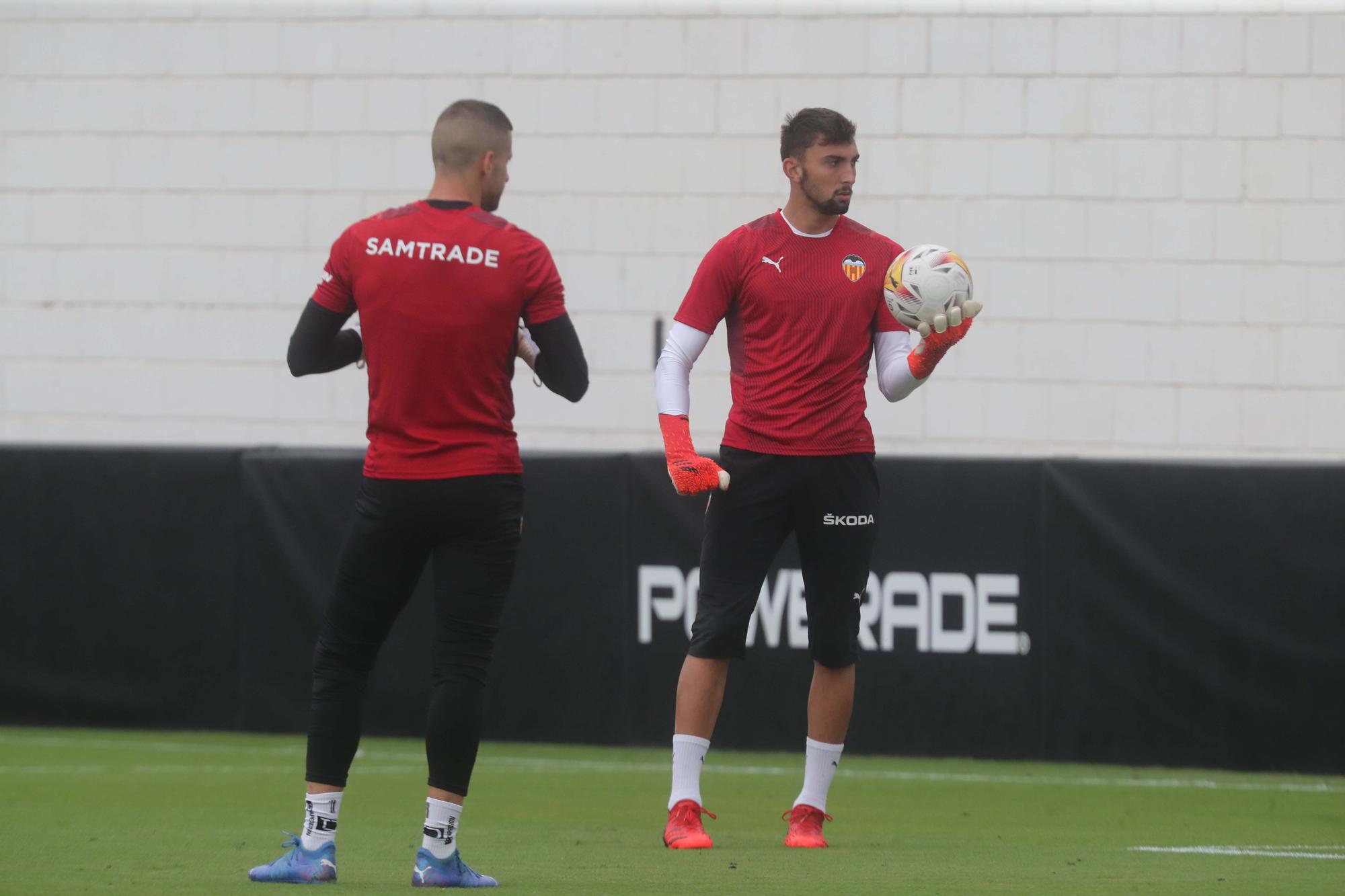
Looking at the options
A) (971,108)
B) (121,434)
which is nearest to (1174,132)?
(971,108)

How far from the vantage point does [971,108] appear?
8.85m

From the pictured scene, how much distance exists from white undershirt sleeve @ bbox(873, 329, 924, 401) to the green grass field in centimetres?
121

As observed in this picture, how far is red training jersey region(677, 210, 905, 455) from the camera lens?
461cm

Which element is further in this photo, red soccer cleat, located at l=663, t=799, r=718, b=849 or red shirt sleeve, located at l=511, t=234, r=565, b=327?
red soccer cleat, located at l=663, t=799, r=718, b=849

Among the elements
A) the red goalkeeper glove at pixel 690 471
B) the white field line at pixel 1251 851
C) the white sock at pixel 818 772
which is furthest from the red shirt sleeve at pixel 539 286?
the white field line at pixel 1251 851

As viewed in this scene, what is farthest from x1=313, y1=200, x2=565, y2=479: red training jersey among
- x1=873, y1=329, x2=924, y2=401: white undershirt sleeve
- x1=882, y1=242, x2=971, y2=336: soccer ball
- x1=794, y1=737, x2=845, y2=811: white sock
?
x1=794, y1=737, x2=845, y2=811: white sock

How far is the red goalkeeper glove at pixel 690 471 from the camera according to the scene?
444cm

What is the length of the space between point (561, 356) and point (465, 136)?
50 cm

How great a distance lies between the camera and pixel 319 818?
12.0ft

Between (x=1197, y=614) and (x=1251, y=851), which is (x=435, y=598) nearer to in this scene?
(x=1251, y=851)

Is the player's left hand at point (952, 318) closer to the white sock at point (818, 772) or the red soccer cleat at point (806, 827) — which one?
the white sock at point (818, 772)

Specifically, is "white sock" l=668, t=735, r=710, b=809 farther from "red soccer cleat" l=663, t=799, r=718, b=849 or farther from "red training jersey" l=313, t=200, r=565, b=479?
→ "red training jersey" l=313, t=200, r=565, b=479

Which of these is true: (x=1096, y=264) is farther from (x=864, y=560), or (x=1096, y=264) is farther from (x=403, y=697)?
(x=864, y=560)

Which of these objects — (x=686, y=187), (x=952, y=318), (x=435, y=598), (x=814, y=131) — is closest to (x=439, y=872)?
(x=435, y=598)
